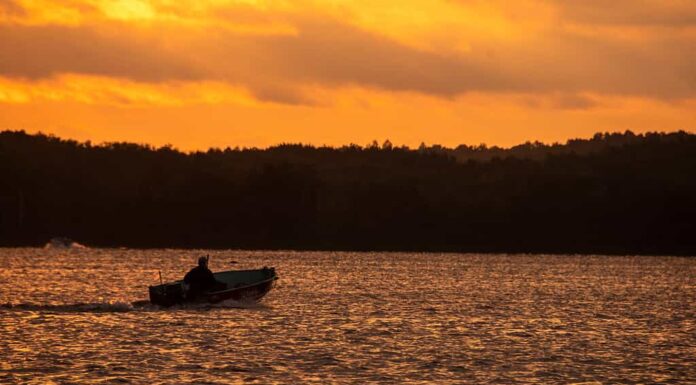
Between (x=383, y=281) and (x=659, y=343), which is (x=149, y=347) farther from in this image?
(x=383, y=281)

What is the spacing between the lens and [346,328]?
201ft

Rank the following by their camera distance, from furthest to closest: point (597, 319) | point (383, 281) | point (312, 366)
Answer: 1. point (383, 281)
2. point (597, 319)
3. point (312, 366)

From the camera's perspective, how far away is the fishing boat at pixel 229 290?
6656 centimetres

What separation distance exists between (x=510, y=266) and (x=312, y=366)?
363ft

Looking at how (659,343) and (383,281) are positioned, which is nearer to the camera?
(659,343)

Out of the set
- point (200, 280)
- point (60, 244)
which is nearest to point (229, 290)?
point (200, 280)

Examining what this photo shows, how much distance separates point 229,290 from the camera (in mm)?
69688

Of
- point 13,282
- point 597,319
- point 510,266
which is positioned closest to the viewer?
point 597,319

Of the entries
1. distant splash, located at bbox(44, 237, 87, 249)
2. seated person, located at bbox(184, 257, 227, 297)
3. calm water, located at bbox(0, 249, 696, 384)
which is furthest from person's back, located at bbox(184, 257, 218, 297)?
distant splash, located at bbox(44, 237, 87, 249)

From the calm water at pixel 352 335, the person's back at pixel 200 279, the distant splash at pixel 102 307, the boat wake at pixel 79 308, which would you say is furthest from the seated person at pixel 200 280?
the boat wake at pixel 79 308

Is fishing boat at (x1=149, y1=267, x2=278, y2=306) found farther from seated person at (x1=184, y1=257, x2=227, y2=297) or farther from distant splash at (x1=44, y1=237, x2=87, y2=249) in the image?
distant splash at (x1=44, y1=237, x2=87, y2=249)

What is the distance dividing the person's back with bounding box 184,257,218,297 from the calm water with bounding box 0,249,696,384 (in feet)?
3.71

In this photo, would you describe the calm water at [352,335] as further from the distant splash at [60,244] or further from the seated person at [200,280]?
the distant splash at [60,244]

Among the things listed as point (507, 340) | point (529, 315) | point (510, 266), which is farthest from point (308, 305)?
point (510, 266)
